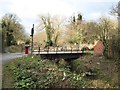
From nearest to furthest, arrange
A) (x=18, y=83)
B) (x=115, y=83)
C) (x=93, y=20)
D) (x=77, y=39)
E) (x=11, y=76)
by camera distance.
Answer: (x=18, y=83) < (x=11, y=76) < (x=115, y=83) < (x=93, y=20) < (x=77, y=39)

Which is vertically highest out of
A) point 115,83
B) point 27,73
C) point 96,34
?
point 96,34

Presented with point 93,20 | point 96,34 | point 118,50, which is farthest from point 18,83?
point 93,20

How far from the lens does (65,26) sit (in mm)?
56344

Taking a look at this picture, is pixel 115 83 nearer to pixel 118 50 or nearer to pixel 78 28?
pixel 118 50

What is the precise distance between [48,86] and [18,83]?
1025 millimetres

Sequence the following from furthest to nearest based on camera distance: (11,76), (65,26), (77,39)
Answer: (65,26)
(77,39)
(11,76)

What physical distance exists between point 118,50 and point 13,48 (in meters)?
15.6

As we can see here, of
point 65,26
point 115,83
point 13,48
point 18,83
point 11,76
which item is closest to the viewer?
point 18,83

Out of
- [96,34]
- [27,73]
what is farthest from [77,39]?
[27,73]

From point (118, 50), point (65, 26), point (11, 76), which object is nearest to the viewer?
point (11, 76)

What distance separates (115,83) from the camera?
16703 mm

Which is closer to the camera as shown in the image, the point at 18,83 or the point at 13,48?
the point at 18,83

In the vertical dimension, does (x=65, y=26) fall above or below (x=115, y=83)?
above

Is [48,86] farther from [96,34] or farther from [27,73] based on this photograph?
[96,34]
